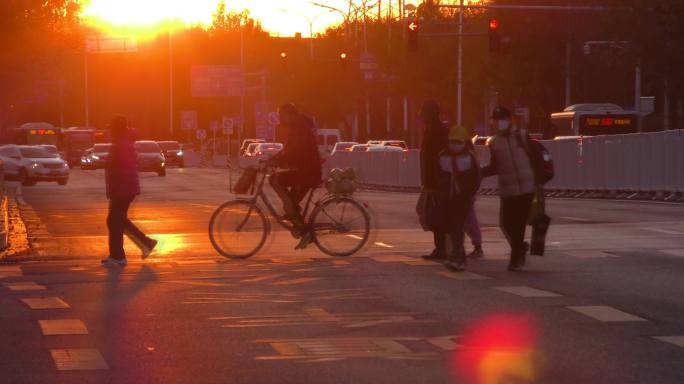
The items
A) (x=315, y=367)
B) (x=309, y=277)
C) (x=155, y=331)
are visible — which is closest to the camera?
(x=315, y=367)

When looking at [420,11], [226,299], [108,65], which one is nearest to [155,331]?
[226,299]

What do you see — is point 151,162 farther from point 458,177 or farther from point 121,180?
point 458,177

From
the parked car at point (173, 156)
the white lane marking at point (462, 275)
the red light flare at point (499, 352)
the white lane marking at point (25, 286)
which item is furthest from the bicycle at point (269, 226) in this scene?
the parked car at point (173, 156)

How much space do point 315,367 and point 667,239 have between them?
12.6 metres

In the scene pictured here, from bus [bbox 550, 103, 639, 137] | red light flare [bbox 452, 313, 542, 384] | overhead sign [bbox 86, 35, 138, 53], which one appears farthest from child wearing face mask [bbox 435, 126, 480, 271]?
overhead sign [bbox 86, 35, 138, 53]

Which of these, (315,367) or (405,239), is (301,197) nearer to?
(405,239)

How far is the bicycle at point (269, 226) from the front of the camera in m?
18.3

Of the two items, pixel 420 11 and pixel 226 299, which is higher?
pixel 420 11

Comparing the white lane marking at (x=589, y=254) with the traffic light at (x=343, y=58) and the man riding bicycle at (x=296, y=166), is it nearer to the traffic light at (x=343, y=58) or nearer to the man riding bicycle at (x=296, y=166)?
the man riding bicycle at (x=296, y=166)

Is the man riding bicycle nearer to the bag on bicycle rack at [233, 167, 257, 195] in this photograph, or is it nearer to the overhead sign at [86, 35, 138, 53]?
the bag on bicycle rack at [233, 167, 257, 195]

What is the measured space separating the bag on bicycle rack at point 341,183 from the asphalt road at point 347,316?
76 cm

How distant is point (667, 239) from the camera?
2138cm

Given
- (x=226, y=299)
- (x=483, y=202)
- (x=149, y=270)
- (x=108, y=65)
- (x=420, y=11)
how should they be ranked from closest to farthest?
(x=226, y=299) < (x=149, y=270) < (x=483, y=202) < (x=420, y=11) < (x=108, y=65)

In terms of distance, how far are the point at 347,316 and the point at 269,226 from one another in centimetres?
628
